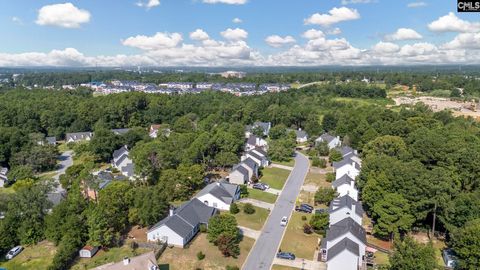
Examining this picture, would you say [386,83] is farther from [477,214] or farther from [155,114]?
[477,214]

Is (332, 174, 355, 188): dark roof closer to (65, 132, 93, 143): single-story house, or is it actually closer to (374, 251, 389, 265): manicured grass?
(374, 251, 389, 265): manicured grass

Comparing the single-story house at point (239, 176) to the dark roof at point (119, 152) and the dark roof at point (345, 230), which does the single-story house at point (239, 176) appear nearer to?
the dark roof at point (345, 230)

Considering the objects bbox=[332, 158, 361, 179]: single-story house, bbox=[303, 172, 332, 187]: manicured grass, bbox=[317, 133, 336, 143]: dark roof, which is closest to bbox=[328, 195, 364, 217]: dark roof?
bbox=[303, 172, 332, 187]: manicured grass

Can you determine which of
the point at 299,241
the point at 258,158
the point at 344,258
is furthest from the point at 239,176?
the point at 344,258

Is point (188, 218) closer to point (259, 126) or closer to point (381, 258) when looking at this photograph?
point (381, 258)

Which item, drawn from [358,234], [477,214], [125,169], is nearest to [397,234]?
[358,234]

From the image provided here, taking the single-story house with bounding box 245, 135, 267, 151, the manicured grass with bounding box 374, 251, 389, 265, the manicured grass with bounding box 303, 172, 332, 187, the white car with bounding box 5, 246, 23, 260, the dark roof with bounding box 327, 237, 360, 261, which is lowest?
the manicured grass with bounding box 374, 251, 389, 265
